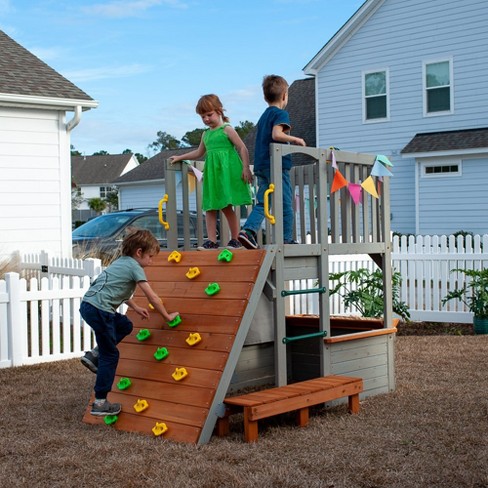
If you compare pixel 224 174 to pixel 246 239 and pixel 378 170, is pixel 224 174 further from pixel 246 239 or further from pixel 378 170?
pixel 378 170

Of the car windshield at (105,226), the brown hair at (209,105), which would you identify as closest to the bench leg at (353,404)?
the brown hair at (209,105)

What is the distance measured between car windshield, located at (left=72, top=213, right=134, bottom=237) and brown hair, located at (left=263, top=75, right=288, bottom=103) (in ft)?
25.4

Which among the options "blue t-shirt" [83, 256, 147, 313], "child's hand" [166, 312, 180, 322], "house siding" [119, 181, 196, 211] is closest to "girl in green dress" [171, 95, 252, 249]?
"child's hand" [166, 312, 180, 322]

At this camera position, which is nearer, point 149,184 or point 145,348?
point 145,348

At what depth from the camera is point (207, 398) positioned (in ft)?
17.9

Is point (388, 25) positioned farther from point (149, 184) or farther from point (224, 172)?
point (149, 184)

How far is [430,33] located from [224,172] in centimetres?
1544

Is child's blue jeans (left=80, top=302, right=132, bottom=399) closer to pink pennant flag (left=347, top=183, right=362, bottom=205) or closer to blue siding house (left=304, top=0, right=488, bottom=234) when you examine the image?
pink pennant flag (left=347, top=183, right=362, bottom=205)

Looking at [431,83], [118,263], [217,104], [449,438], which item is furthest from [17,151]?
[431,83]

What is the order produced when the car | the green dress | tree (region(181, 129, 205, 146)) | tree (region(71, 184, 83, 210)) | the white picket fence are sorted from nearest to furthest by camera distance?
the green dress → the white picket fence → the car → tree (region(71, 184, 83, 210)) → tree (region(181, 129, 205, 146))

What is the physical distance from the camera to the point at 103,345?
5934mm

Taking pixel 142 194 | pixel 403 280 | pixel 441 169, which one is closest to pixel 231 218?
pixel 403 280

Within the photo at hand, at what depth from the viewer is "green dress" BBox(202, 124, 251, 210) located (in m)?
7.15

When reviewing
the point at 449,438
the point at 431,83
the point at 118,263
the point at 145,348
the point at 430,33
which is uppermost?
the point at 430,33
